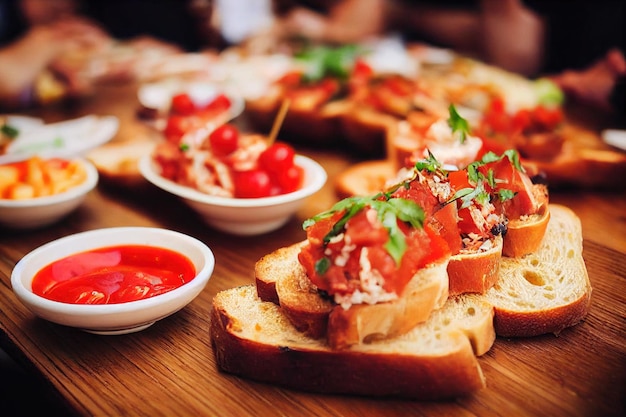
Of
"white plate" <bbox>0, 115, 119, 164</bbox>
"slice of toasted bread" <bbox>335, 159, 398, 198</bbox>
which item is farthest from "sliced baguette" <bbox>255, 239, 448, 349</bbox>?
"white plate" <bbox>0, 115, 119, 164</bbox>

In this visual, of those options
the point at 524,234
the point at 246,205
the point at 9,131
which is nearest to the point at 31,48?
the point at 9,131

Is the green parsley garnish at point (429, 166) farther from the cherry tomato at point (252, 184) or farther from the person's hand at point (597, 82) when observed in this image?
the person's hand at point (597, 82)

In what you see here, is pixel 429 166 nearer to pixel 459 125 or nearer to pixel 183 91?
pixel 459 125

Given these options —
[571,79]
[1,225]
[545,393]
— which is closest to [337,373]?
[545,393]

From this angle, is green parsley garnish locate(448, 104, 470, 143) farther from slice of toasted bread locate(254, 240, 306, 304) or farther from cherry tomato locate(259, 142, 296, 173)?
slice of toasted bread locate(254, 240, 306, 304)

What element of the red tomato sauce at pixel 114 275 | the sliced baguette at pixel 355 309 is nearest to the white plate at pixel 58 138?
the red tomato sauce at pixel 114 275

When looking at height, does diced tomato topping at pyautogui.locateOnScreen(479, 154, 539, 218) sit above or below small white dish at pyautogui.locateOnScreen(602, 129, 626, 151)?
above

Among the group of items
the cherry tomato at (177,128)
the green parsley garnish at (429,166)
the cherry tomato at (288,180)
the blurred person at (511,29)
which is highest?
the green parsley garnish at (429,166)
